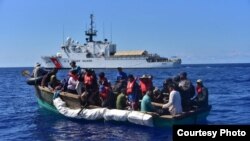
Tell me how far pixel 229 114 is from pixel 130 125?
234 inches

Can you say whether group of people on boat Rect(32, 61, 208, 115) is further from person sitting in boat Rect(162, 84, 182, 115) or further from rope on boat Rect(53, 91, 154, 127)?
rope on boat Rect(53, 91, 154, 127)

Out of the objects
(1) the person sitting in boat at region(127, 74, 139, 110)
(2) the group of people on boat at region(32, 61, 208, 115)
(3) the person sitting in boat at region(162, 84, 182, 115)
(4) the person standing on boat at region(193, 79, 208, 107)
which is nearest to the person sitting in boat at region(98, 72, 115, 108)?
(2) the group of people on boat at region(32, 61, 208, 115)

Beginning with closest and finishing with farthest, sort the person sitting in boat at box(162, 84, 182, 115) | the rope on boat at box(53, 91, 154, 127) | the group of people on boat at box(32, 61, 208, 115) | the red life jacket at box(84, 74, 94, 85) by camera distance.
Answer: the person sitting in boat at box(162, 84, 182, 115) → the rope on boat at box(53, 91, 154, 127) → the group of people on boat at box(32, 61, 208, 115) → the red life jacket at box(84, 74, 94, 85)

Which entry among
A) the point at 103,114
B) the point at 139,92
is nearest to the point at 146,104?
the point at 139,92

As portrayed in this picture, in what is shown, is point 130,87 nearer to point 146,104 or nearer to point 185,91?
point 146,104

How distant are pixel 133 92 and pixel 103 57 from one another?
3139 inches

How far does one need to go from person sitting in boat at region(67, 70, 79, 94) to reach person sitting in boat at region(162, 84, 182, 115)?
4.66 metres

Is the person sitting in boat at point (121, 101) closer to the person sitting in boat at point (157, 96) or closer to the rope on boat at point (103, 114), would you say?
the rope on boat at point (103, 114)

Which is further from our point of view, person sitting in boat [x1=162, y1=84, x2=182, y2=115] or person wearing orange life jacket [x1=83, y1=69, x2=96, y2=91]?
person wearing orange life jacket [x1=83, y1=69, x2=96, y2=91]

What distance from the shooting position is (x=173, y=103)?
16469 millimetres

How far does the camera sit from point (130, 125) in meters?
17.6

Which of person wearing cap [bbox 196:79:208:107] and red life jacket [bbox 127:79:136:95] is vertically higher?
red life jacket [bbox 127:79:136:95]

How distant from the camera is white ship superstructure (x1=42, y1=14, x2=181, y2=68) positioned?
3730 inches

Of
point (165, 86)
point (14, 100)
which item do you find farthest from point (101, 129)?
point (14, 100)
